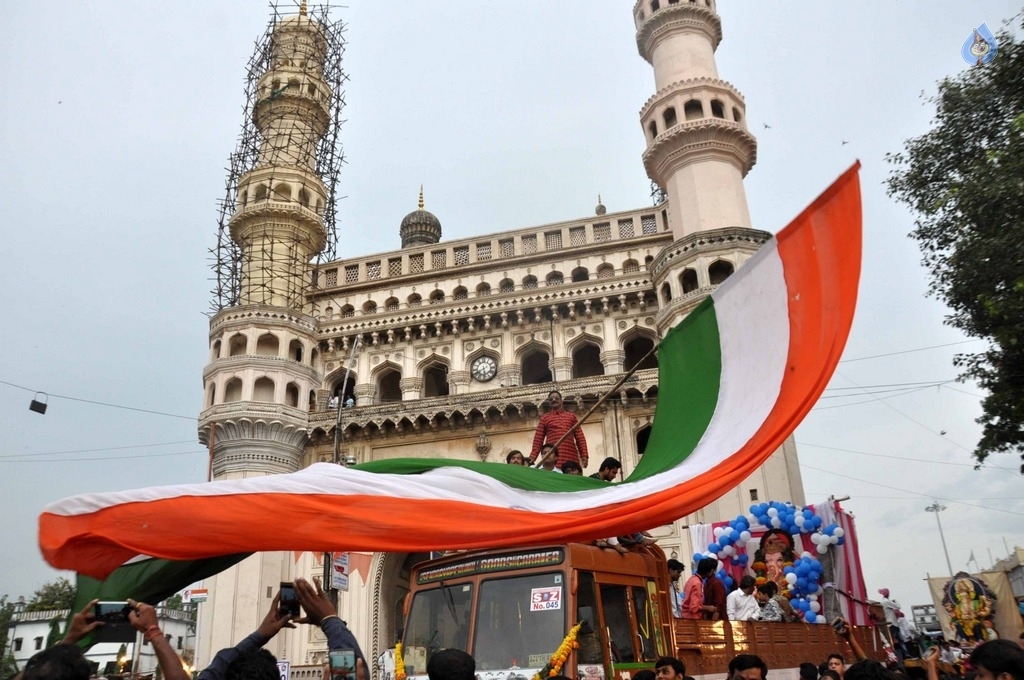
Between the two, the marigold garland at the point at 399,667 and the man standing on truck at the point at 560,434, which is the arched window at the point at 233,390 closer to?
the man standing on truck at the point at 560,434

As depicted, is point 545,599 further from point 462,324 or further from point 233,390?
point 233,390

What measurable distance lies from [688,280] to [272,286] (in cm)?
1443

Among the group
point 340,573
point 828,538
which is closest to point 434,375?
point 340,573

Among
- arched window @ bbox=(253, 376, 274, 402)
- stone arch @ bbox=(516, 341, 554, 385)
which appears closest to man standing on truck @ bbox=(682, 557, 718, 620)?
stone arch @ bbox=(516, 341, 554, 385)

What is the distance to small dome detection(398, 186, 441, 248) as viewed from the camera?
A: 37406 millimetres

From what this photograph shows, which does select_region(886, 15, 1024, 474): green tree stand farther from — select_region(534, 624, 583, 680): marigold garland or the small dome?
the small dome

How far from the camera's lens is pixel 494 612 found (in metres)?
6.68

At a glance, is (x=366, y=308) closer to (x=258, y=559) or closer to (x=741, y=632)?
(x=258, y=559)

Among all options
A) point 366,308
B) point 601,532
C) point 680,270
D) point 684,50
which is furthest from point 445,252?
point 601,532

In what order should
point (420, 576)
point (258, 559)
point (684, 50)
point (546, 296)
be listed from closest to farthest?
point (420, 576) < point (258, 559) < point (546, 296) < point (684, 50)

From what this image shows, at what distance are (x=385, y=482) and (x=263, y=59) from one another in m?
32.6

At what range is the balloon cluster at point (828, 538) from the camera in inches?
590

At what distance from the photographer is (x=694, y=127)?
85.6 ft

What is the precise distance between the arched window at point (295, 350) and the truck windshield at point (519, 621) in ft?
71.2
